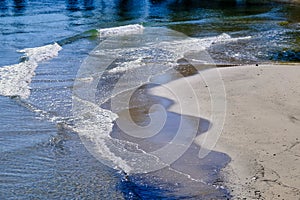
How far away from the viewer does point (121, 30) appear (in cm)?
2388

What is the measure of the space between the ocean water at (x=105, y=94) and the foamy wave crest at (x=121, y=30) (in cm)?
6

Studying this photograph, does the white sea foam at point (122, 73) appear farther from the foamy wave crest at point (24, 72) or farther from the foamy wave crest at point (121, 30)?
the foamy wave crest at point (24, 72)

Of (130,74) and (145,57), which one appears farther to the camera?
(145,57)

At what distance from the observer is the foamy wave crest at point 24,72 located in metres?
12.5

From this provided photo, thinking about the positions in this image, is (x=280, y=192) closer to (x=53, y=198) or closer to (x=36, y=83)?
(x=53, y=198)

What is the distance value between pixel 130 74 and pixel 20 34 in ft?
32.1

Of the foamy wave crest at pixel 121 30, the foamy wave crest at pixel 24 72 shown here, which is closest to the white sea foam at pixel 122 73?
the foamy wave crest at pixel 121 30

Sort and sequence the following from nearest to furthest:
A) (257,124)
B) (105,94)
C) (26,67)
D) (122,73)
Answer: (257,124) < (105,94) < (122,73) < (26,67)

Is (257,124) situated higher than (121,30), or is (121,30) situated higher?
(257,124)

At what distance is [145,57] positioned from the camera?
1670cm

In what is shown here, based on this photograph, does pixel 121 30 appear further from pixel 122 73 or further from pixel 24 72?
pixel 24 72

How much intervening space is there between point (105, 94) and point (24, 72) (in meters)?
3.43

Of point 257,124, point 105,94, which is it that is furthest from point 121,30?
point 257,124

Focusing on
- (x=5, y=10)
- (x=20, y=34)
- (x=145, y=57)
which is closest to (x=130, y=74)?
(x=145, y=57)
